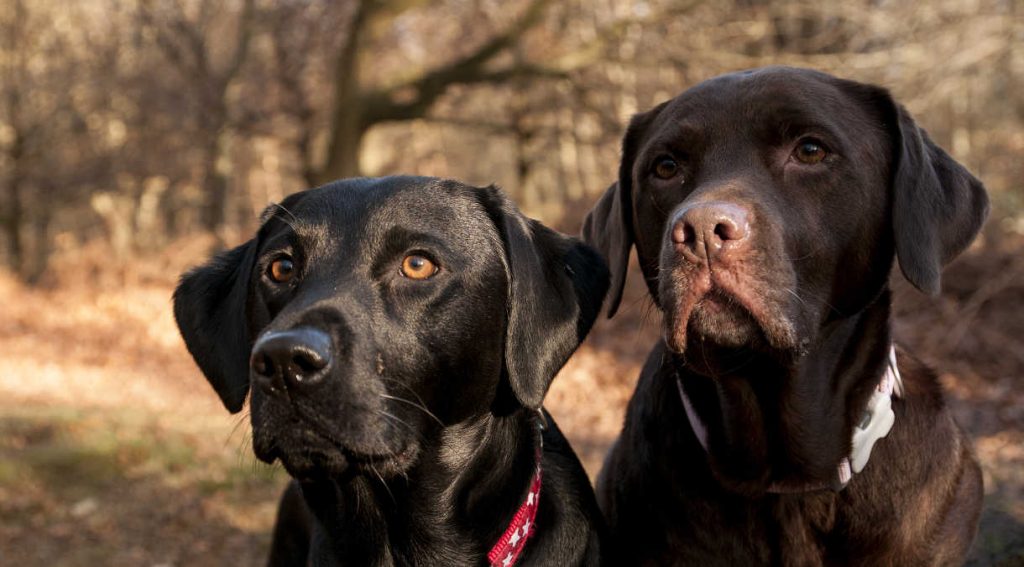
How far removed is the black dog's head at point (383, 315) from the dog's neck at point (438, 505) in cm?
15

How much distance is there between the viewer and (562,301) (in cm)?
309

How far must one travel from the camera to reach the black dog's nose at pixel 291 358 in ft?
7.72

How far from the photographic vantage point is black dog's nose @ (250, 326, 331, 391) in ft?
7.72

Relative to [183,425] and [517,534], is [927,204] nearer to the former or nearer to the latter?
[517,534]

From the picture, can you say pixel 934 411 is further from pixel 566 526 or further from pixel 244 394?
pixel 244 394

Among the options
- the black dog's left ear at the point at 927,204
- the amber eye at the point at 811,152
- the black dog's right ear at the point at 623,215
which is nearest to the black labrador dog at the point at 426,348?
the black dog's right ear at the point at 623,215

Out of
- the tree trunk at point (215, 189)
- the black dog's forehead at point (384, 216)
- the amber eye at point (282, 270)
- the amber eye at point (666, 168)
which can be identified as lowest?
the tree trunk at point (215, 189)

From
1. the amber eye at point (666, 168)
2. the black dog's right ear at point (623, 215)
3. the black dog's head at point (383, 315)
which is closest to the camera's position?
the black dog's head at point (383, 315)

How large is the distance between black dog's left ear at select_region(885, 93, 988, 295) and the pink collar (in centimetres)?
35

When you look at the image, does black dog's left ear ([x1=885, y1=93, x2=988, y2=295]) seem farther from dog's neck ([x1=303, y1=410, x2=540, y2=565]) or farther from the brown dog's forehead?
dog's neck ([x1=303, y1=410, x2=540, y2=565])

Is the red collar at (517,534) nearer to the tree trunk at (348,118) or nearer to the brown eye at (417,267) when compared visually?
the brown eye at (417,267)

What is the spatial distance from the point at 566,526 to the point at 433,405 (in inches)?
24.6

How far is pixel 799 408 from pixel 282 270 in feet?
5.57

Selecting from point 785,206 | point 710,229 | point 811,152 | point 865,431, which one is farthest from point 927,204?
point 710,229
